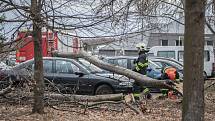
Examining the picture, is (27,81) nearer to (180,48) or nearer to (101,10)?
(101,10)

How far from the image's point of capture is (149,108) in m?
11.2

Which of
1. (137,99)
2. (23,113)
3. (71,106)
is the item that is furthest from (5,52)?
(137,99)

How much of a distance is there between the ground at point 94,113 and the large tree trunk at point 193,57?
3490 millimetres

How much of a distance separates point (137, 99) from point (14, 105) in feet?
9.52

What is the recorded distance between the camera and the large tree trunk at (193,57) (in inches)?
242

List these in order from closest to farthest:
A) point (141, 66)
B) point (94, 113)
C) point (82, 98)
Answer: point (94, 113) → point (82, 98) → point (141, 66)

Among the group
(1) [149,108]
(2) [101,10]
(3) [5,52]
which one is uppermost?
(2) [101,10]

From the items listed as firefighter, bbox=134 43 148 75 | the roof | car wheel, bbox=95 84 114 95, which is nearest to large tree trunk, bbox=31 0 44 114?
the roof

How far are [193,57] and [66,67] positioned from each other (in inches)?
424

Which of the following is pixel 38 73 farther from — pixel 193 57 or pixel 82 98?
pixel 193 57

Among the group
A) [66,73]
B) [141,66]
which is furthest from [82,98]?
[66,73]

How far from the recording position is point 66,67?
16.7m

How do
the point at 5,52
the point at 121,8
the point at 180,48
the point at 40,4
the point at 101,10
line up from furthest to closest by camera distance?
1. the point at 180,48
2. the point at 121,8
3. the point at 101,10
4. the point at 5,52
5. the point at 40,4

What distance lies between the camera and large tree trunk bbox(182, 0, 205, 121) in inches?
242
